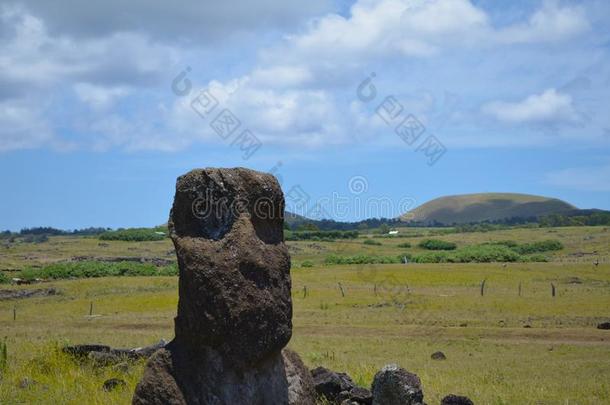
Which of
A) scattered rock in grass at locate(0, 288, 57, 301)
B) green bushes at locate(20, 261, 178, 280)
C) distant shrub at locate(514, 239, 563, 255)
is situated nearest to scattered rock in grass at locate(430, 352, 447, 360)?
scattered rock in grass at locate(0, 288, 57, 301)

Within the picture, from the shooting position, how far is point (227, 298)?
9.98 metres

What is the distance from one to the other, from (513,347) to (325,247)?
83.1 m

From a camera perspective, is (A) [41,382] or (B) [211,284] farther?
(A) [41,382]

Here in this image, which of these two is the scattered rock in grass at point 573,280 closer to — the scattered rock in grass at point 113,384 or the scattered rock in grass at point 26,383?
the scattered rock in grass at point 113,384

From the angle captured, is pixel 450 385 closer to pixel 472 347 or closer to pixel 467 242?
pixel 472 347

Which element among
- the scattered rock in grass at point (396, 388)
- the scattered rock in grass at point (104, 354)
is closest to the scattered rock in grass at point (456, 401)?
the scattered rock in grass at point (396, 388)

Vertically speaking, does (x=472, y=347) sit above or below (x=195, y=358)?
below

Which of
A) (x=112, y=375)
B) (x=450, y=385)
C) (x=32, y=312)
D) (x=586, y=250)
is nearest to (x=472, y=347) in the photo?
(x=450, y=385)

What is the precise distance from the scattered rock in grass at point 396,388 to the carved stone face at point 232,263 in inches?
82.7

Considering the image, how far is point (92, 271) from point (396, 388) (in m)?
61.0

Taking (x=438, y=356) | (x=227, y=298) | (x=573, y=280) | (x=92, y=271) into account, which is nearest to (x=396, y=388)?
(x=227, y=298)

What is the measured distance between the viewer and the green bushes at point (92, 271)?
222 ft

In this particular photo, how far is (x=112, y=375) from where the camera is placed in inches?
572

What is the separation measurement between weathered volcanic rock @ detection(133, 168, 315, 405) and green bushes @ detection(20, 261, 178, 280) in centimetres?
5912
